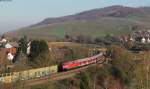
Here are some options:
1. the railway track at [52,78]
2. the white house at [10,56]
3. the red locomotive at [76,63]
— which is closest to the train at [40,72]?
the red locomotive at [76,63]

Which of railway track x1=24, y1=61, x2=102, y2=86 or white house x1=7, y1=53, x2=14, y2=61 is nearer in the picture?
railway track x1=24, y1=61, x2=102, y2=86

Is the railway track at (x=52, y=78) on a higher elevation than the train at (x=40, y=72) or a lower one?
lower

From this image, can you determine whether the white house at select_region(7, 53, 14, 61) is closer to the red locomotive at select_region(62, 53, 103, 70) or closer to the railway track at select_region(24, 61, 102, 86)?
the red locomotive at select_region(62, 53, 103, 70)

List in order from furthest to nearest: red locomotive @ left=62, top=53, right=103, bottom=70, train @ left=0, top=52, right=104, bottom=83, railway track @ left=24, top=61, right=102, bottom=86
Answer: red locomotive @ left=62, top=53, right=103, bottom=70, railway track @ left=24, top=61, right=102, bottom=86, train @ left=0, top=52, right=104, bottom=83

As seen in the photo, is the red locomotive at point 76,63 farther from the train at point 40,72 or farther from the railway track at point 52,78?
the railway track at point 52,78

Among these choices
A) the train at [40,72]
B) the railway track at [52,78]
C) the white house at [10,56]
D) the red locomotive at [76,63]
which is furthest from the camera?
the white house at [10,56]

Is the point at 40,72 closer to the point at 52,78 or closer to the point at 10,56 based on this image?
the point at 52,78

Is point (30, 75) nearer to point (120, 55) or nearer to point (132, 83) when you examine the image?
point (132, 83)

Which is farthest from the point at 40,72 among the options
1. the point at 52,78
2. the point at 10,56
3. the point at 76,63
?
the point at 10,56

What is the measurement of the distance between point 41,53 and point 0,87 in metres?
12.2

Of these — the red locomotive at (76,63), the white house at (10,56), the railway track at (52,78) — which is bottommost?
the railway track at (52,78)

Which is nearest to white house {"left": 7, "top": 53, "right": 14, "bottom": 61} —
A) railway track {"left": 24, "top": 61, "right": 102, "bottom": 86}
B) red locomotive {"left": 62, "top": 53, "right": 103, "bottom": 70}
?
red locomotive {"left": 62, "top": 53, "right": 103, "bottom": 70}

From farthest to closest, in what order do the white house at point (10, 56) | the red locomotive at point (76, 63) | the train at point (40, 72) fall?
1. the white house at point (10, 56)
2. the red locomotive at point (76, 63)
3. the train at point (40, 72)

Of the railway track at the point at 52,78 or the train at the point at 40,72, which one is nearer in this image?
the train at the point at 40,72
